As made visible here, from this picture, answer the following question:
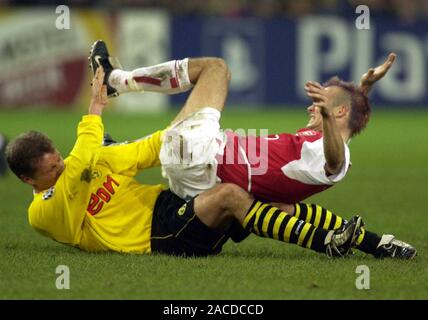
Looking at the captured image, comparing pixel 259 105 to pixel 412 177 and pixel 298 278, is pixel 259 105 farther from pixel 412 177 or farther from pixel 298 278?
pixel 298 278

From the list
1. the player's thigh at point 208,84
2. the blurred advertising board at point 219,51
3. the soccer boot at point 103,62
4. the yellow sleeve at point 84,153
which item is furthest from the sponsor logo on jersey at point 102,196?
the blurred advertising board at point 219,51

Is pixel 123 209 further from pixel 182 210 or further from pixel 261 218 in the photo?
pixel 261 218

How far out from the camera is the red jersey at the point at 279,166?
6.66 meters

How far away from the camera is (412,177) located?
484 inches

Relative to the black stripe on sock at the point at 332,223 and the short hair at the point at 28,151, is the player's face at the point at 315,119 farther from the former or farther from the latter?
→ the short hair at the point at 28,151

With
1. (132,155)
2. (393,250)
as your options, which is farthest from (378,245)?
(132,155)

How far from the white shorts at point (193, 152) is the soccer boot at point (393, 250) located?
3.73 feet

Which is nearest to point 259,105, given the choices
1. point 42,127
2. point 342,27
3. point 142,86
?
point 342,27

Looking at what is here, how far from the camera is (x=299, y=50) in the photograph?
20.6 m

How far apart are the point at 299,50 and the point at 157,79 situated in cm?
1332
